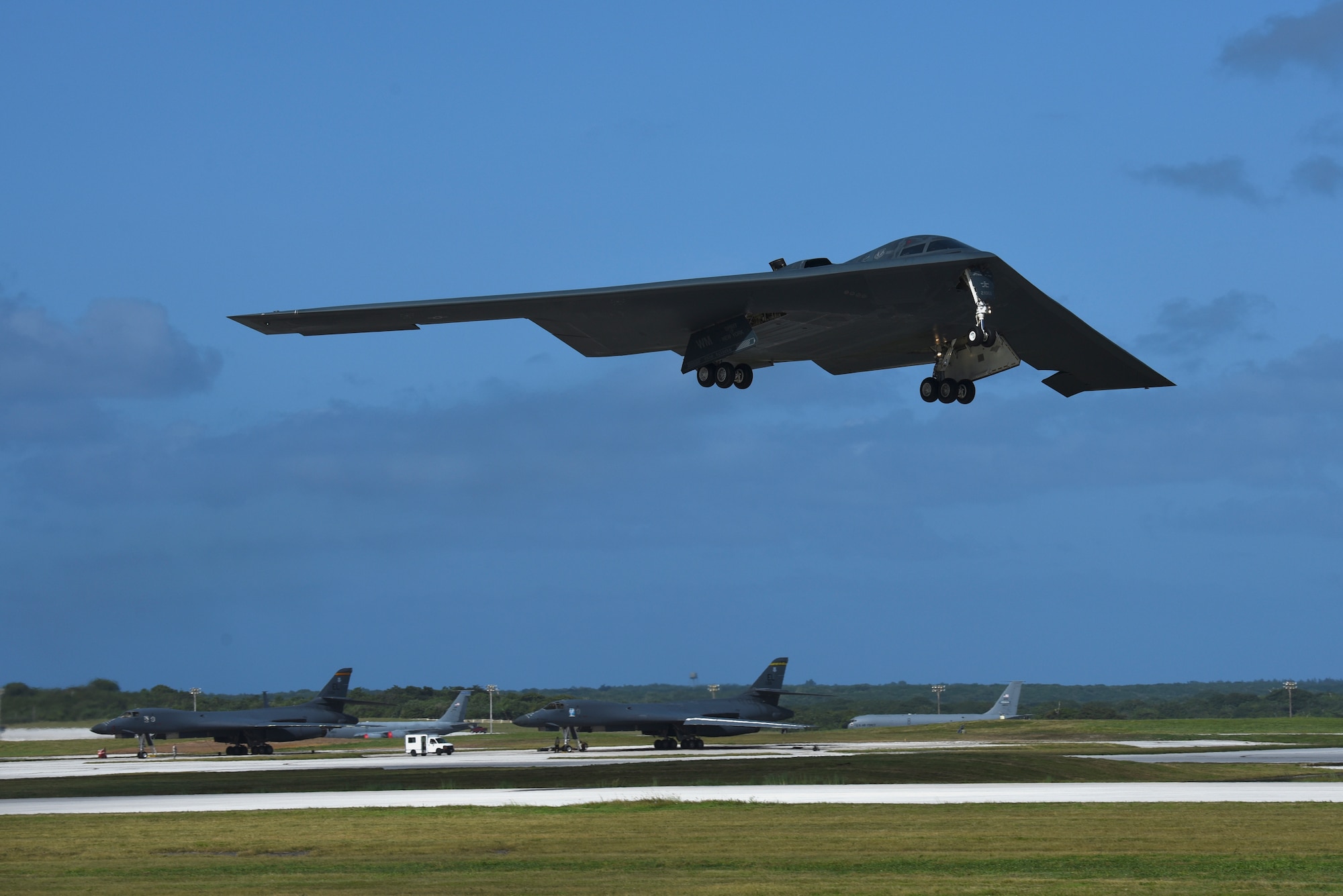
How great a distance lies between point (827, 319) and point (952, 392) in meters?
2.27

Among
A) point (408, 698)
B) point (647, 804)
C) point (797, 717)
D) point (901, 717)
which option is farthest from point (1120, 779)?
point (408, 698)

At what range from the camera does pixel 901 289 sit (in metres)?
18.8

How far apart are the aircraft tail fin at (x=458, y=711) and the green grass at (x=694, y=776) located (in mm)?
36873

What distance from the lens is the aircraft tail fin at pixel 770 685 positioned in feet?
262

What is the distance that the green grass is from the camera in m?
38.8

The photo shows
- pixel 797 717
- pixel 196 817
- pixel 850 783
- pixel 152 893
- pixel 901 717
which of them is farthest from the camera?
pixel 797 717

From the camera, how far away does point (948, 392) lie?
2014 cm

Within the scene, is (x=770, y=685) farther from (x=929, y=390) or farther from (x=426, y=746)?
(x=929, y=390)

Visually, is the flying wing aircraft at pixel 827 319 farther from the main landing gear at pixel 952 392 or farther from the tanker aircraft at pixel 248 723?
the tanker aircraft at pixel 248 723

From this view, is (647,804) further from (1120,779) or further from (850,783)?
(1120,779)

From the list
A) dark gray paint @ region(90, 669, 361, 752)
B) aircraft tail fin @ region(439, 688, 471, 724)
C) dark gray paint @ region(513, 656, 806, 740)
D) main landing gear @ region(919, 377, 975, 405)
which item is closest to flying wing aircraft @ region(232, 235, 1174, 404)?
main landing gear @ region(919, 377, 975, 405)

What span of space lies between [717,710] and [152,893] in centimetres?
6012

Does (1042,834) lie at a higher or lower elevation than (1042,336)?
lower

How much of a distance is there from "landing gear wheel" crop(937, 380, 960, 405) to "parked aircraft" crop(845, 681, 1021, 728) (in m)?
86.4
